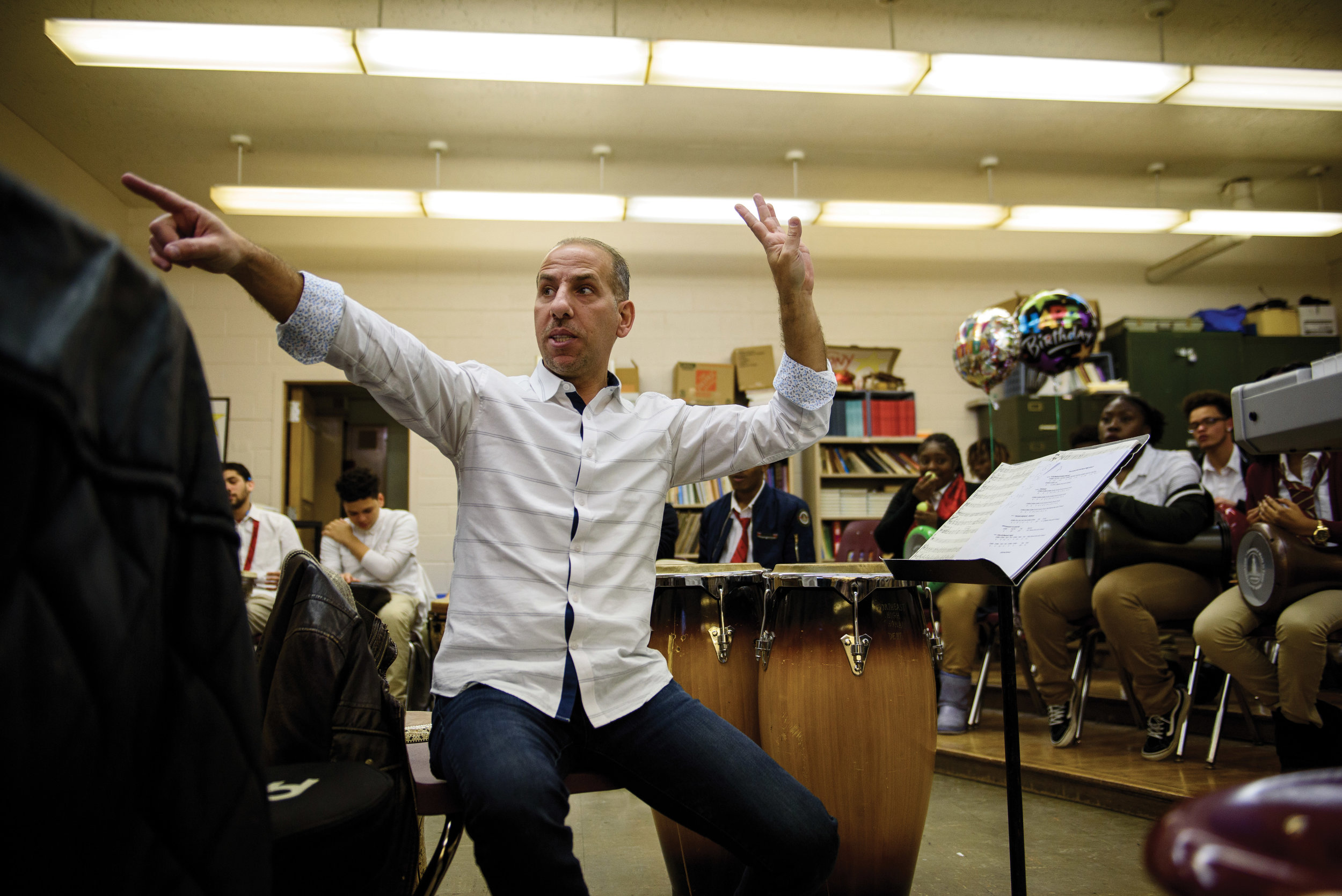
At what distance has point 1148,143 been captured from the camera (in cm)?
535

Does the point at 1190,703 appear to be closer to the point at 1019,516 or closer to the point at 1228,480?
the point at 1228,480

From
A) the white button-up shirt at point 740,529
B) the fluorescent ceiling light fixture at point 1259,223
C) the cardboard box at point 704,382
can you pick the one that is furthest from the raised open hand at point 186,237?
the fluorescent ceiling light fixture at point 1259,223

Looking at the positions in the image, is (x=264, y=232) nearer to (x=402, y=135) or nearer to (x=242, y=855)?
(x=402, y=135)

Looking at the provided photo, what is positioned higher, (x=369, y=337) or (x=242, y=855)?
(x=369, y=337)

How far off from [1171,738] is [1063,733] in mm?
383

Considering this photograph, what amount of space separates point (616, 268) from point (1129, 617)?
7.61 ft

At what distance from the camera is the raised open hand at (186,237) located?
35.5 inches

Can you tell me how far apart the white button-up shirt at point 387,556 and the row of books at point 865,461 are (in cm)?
285

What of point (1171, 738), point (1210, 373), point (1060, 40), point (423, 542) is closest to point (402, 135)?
point (423, 542)

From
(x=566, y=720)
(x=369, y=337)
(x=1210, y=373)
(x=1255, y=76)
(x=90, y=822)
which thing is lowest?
(x=566, y=720)

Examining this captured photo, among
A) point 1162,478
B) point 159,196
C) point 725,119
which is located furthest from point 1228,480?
point 159,196

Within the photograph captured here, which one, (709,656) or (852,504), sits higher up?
(852,504)

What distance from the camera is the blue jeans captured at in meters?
1.05

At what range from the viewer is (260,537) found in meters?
Result: 4.10
